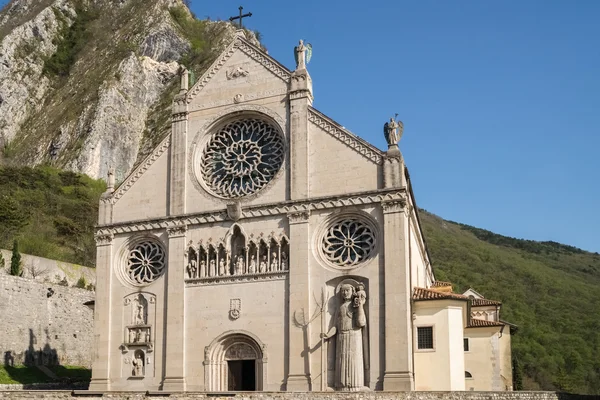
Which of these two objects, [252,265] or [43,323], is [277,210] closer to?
[252,265]

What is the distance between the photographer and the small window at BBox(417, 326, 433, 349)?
102ft

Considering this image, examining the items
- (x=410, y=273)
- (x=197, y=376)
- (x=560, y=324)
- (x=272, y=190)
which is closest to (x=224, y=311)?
(x=197, y=376)

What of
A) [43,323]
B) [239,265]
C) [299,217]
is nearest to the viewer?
[299,217]

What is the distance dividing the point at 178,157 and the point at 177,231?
154 inches

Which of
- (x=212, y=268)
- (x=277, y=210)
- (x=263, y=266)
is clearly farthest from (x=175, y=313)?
(x=277, y=210)

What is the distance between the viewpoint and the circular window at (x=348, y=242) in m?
31.5

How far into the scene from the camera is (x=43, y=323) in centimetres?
4528

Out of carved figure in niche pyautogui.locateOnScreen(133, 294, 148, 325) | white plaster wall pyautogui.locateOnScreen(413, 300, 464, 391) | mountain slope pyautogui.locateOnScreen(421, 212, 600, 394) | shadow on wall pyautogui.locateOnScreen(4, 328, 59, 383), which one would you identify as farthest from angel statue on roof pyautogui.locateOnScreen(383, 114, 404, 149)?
mountain slope pyautogui.locateOnScreen(421, 212, 600, 394)

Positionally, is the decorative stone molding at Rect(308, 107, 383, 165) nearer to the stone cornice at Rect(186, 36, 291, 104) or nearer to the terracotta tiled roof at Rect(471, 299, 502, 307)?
the stone cornice at Rect(186, 36, 291, 104)

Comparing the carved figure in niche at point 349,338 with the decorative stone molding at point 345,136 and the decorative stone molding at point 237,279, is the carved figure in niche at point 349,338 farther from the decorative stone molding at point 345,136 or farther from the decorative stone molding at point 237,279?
the decorative stone molding at point 345,136

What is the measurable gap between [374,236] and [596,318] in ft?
197

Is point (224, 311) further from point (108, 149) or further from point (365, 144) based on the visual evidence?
point (108, 149)

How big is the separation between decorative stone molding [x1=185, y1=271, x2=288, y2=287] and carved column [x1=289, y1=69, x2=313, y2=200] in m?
3.60

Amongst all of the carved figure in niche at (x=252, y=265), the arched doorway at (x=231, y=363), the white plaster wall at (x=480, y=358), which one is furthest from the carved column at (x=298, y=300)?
the white plaster wall at (x=480, y=358)
